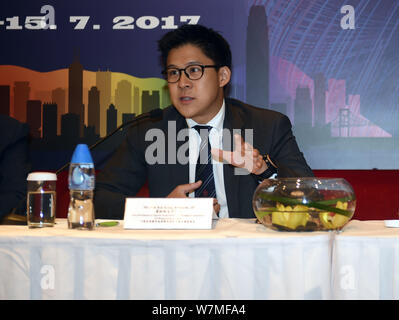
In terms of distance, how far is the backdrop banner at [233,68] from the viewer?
2.63 m

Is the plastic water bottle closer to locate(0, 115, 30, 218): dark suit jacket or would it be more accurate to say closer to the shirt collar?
locate(0, 115, 30, 218): dark suit jacket

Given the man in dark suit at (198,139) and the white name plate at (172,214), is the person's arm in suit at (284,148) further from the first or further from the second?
the white name plate at (172,214)

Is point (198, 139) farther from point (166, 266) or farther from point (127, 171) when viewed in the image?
point (166, 266)

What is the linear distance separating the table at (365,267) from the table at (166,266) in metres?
0.03

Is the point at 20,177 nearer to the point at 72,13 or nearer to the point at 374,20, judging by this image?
the point at 72,13

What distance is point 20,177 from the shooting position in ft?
7.44

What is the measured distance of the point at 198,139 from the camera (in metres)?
2.31

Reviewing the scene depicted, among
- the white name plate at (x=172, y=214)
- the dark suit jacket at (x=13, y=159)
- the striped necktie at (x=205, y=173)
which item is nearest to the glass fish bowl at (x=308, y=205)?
the white name plate at (x=172, y=214)

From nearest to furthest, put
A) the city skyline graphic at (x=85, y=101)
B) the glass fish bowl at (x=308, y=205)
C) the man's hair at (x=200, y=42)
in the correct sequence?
1. the glass fish bowl at (x=308, y=205)
2. the man's hair at (x=200, y=42)
3. the city skyline graphic at (x=85, y=101)

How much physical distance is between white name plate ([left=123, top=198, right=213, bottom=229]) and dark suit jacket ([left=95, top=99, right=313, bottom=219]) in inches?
28.1

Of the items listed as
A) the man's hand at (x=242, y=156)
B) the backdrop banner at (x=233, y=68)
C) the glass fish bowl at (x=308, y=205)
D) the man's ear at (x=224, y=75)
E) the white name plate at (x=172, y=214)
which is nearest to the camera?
the glass fish bowl at (x=308, y=205)

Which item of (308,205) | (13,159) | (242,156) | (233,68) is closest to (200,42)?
(233,68)

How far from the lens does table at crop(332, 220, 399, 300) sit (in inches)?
45.6
